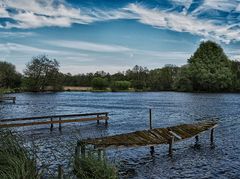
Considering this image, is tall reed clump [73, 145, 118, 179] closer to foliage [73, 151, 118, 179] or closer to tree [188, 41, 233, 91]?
foliage [73, 151, 118, 179]

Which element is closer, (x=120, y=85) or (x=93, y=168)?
(x=93, y=168)

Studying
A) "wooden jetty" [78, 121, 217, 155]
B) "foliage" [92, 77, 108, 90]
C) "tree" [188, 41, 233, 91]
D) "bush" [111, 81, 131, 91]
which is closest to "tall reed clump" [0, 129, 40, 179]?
"wooden jetty" [78, 121, 217, 155]

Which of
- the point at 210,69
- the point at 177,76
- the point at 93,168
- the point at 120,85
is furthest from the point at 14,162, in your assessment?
the point at 120,85

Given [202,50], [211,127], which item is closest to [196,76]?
[202,50]

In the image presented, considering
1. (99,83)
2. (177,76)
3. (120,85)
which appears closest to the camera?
(177,76)

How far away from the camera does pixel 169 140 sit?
709 inches

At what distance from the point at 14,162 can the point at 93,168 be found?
8.09 ft

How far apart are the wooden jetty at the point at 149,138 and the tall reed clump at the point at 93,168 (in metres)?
2.80

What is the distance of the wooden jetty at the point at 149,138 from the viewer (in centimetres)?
1538

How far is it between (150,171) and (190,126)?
8.46 metres

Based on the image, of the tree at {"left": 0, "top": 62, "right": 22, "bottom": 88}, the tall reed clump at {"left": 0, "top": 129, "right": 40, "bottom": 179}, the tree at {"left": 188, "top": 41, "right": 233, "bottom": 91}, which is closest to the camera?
the tall reed clump at {"left": 0, "top": 129, "right": 40, "bottom": 179}

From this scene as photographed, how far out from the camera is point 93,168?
399 inches

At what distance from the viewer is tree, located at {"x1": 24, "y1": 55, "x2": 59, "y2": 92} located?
122 m

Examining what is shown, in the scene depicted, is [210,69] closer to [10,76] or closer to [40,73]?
[40,73]
